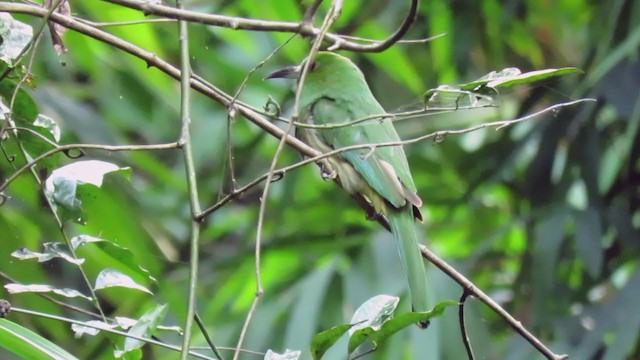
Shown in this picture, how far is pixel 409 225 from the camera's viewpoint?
2.43 metres

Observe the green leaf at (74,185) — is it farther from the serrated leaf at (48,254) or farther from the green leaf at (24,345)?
the green leaf at (24,345)

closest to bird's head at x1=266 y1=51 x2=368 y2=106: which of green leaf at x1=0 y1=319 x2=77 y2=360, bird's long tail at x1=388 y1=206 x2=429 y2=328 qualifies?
bird's long tail at x1=388 y1=206 x2=429 y2=328

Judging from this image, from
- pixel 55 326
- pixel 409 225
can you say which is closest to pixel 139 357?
pixel 409 225

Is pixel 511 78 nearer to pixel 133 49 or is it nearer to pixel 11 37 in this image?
pixel 133 49

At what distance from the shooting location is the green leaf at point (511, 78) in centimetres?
147

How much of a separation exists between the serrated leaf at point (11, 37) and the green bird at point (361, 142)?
77 centimetres

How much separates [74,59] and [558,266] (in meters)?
2.34

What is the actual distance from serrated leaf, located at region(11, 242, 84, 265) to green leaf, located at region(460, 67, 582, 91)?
0.60m

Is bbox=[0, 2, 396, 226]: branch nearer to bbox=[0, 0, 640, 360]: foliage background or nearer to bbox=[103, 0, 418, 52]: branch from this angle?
bbox=[103, 0, 418, 52]: branch

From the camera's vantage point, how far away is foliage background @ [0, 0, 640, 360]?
10.4 ft

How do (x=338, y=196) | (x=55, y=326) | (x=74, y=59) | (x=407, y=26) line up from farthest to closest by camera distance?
1. (x=74, y=59)
2. (x=338, y=196)
3. (x=55, y=326)
4. (x=407, y=26)

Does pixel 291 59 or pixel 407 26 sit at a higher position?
pixel 291 59

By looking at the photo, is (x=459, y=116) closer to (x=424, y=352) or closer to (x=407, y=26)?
(x=424, y=352)

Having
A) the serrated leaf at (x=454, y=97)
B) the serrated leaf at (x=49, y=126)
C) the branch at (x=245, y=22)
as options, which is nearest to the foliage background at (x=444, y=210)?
the serrated leaf at (x=49, y=126)
